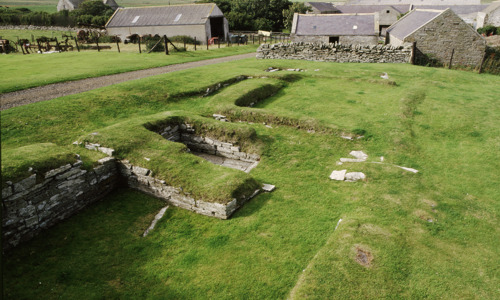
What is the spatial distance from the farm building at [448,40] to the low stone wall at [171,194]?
26521 millimetres

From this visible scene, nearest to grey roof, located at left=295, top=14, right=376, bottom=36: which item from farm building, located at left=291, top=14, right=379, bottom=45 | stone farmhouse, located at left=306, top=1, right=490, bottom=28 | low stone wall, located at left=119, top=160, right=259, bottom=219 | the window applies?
farm building, located at left=291, top=14, right=379, bottom=45

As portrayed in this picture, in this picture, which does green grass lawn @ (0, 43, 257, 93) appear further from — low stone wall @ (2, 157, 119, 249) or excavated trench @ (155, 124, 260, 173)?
low stone wall @ (2, 157, 119, 249)

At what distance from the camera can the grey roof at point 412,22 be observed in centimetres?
2895

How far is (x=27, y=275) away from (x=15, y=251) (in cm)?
97

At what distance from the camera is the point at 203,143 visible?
11852 mm

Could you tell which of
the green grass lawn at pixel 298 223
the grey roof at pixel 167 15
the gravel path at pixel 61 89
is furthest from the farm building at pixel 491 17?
the gravel path at pixel 61 89

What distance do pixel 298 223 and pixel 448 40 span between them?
27.7 metres

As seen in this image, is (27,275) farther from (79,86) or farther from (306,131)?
(79,86)

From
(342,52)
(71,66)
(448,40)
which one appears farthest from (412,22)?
(71,66)

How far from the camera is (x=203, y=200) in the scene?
8.16 m

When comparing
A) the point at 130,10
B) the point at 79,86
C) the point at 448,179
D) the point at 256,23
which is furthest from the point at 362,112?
the point at 256,23

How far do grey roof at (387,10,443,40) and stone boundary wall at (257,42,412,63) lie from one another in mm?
3157

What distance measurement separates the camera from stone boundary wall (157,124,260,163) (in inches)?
444

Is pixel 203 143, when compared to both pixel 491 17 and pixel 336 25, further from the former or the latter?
pixel 491 17
